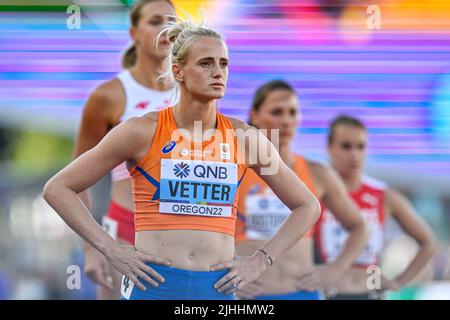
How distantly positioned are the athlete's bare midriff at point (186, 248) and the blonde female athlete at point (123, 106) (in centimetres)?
157

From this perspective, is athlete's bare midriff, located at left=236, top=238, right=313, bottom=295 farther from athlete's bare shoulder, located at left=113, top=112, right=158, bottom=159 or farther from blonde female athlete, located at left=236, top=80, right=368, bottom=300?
athlete's bare shoulder, located at left=113, top=112, right=158, bottom=159

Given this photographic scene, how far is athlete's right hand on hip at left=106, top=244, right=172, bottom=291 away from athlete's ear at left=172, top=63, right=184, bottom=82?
2.58 ft

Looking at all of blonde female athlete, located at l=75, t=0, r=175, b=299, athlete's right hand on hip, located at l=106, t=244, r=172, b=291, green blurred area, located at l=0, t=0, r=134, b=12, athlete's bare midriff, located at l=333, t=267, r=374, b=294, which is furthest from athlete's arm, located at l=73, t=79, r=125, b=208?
athlete's bare midriff, located at l=333, t=267, r=374, b=294

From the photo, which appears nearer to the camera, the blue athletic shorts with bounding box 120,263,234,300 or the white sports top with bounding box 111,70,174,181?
the blue athletic shorts with bounding box 120,263,234,300

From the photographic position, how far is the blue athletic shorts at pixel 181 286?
4.10 metres

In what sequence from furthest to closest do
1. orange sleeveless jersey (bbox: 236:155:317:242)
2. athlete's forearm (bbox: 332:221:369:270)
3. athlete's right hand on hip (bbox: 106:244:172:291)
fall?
1. athlete's forearm (bbox: 332:221:369:270)
2. orange sleeveless jersey (bbox: 236:155:317:242)
3. athlete's right hand on hip (bbox: 106:244:172:291)

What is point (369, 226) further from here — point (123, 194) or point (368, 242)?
point (123, 194)

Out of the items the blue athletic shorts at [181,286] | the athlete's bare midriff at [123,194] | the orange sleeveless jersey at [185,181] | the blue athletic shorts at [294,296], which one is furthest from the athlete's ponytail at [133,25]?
the blue athletic shorts at [181,286]

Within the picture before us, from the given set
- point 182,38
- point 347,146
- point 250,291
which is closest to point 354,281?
point 347,146

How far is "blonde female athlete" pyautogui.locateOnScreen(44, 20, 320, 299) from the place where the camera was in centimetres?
407

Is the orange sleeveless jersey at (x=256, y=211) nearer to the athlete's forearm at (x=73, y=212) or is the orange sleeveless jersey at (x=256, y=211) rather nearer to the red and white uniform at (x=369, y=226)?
the red and white uniform at (x=369, y=226)

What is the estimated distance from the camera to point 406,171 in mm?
8477

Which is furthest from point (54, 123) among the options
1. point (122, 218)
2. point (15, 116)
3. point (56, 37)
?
point (122, 218)

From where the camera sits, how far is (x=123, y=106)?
5781 millimetres
